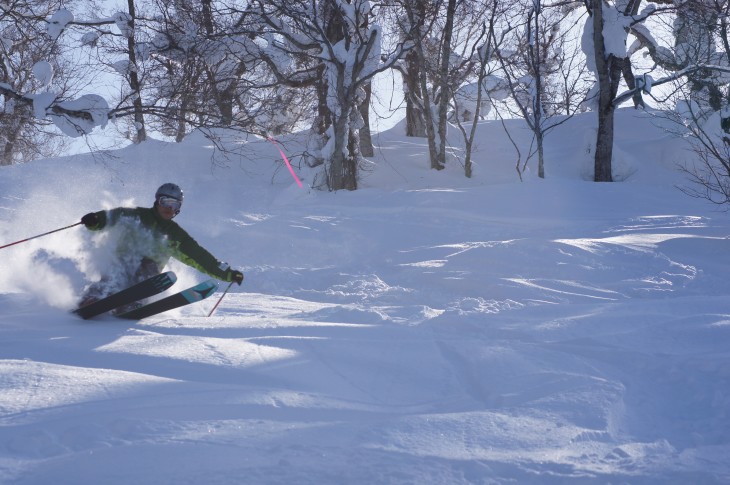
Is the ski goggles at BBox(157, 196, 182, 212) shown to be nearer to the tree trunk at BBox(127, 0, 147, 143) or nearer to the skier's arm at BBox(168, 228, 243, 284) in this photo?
the skier's arm at BBox(168, 228, 243, 284)

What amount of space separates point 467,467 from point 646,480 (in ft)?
2.48

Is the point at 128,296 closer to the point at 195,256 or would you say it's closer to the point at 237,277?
the point at 195,256

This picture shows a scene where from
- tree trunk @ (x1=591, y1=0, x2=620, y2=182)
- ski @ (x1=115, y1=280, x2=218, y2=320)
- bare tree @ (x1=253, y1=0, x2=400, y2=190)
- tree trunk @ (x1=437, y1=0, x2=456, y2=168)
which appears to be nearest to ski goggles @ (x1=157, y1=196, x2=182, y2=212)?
ski @ (x1=115, y1=280, x2=218, y2=320)

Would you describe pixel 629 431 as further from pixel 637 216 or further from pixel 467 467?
pixel 637 216

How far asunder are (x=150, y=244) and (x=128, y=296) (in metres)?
0.80

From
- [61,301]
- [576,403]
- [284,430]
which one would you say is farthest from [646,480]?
[61,301]

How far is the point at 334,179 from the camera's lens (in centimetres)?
1639

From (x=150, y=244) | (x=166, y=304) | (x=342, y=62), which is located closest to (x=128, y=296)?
(x=166, y=304)

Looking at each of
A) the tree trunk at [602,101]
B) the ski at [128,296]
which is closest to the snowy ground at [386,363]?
the ski at [128,296]

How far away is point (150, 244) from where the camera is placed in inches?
256

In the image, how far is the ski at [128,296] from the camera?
5.82 meters

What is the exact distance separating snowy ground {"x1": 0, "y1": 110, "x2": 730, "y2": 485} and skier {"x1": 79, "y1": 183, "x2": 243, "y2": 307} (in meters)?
0.29

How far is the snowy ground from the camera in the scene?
2.93m

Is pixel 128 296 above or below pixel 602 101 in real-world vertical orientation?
below
